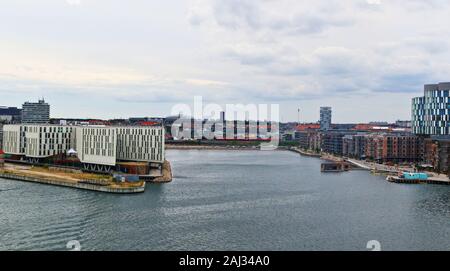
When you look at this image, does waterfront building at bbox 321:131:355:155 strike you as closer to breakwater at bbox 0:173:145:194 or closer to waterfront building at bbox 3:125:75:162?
waterfront building at bbox 3:125:75:162

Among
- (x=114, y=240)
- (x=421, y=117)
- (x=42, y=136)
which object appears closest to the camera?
(x=114, y=240)

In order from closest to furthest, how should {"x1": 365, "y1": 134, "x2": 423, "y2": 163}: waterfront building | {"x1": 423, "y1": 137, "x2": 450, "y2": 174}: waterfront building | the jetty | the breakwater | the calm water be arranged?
the calm water
the breakwater
the jetty
{"x1": 423, "y1": 137, "x2": 450, "y2": 174}: waterfront building
{"x1": 365, "y1": 134, "x2": 423, "y2": 163}: waterfront building

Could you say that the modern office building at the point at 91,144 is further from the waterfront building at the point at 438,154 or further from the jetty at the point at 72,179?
the waterfront building at the point at 438,154

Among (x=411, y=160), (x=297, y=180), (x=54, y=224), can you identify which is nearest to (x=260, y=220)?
(x=54, y=224)

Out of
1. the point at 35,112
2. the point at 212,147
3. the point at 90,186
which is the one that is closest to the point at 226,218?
the point at 90,186

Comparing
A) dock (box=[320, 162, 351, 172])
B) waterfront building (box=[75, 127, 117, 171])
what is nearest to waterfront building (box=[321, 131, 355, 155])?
dock (box=[320, 162, 351, 172])

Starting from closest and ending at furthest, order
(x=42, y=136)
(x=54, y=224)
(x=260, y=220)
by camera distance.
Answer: (x=54, y=224), (x=260, y=220), (x=42, y=136)

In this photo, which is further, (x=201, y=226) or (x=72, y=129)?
(x=72, y=129)
